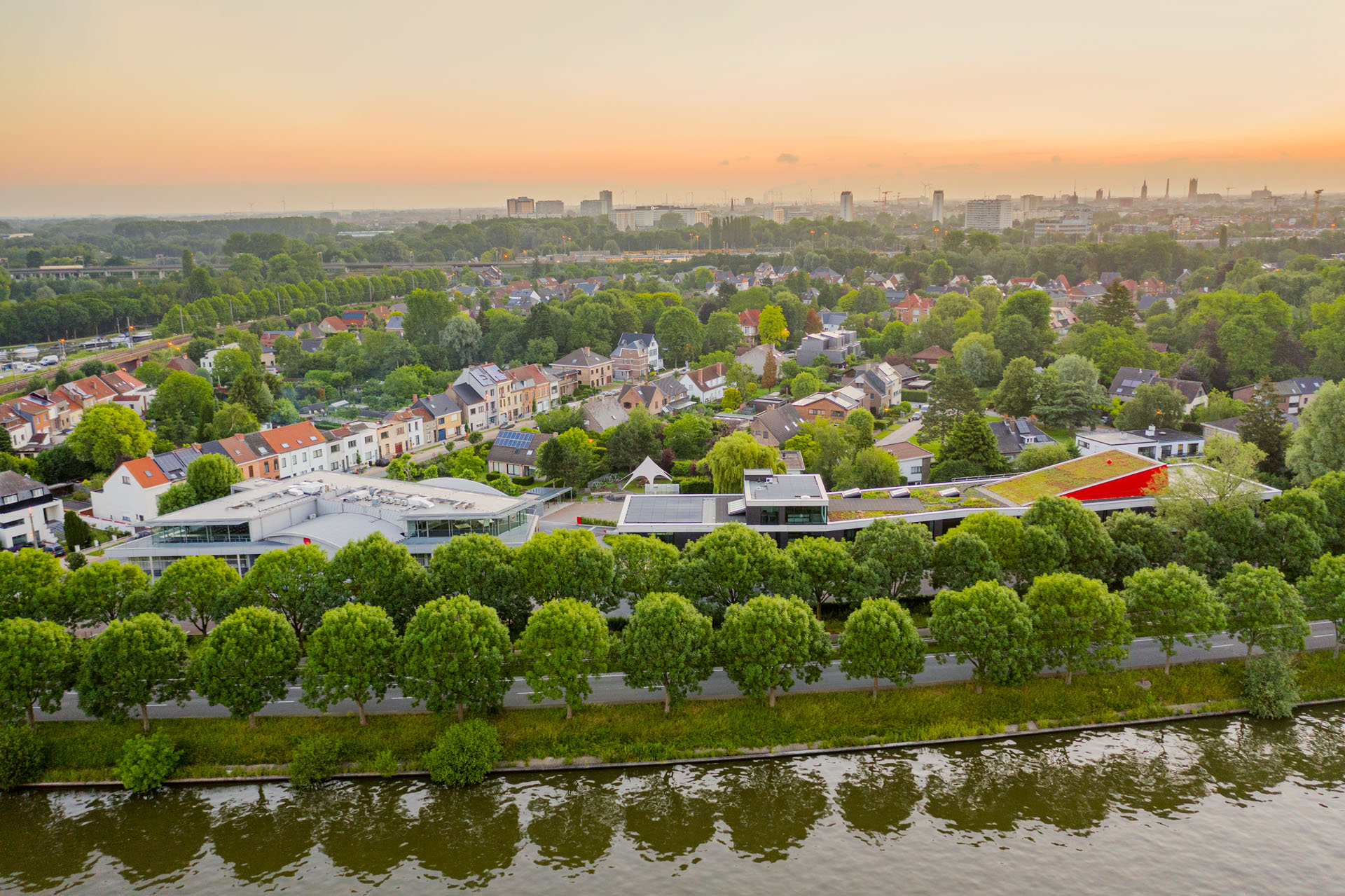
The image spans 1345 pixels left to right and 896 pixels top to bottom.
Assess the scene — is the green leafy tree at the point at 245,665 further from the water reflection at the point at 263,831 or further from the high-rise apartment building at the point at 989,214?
the high-rise apartment building at the point at 989,214

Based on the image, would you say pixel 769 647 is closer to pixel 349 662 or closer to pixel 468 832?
pixel 468 832

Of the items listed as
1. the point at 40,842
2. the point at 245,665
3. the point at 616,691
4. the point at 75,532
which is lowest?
the point at 40,842

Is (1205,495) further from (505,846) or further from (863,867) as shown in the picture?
(505,846)

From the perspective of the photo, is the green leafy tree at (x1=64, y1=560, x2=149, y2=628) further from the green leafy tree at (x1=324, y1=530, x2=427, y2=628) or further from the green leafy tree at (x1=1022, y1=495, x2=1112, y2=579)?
the green leafy tree at (x1=1022, y1=495, x2=1112, y2=579)

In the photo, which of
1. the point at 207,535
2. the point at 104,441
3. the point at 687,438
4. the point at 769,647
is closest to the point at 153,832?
the point at 207,535

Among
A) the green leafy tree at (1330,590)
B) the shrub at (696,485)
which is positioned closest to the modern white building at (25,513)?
the shrub at (696,485)

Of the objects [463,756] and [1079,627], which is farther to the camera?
[1079,627]
